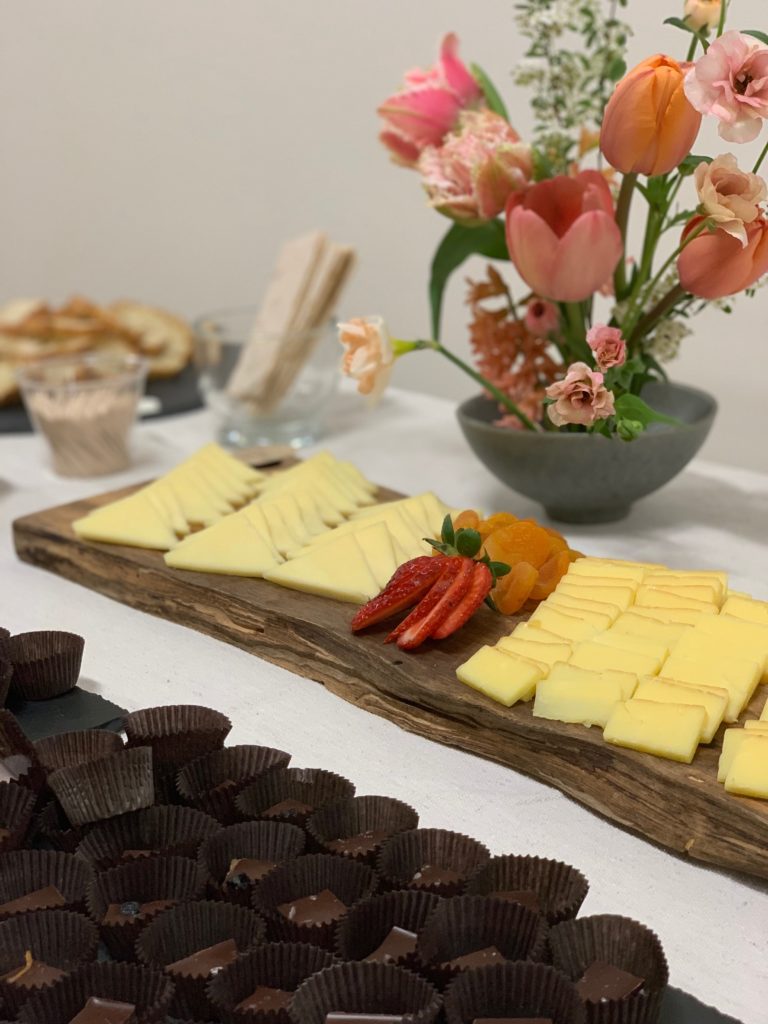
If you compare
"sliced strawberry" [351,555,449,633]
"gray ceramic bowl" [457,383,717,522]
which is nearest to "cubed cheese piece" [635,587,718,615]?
"sliced strawberry" [351,555,449,633]

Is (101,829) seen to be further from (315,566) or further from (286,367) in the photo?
(286,367)

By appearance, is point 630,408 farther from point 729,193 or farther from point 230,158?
point 230,158

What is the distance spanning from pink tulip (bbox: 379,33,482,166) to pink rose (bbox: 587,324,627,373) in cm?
49

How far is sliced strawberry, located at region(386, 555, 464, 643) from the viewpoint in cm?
135

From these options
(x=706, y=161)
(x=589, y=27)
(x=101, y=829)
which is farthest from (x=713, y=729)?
(x=589, y=27)

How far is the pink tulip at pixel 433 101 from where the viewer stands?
1733 mm

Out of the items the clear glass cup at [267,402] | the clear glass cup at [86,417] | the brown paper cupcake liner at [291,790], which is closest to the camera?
the brown paper cupcake liner at [291,790]

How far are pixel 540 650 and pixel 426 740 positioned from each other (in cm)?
15

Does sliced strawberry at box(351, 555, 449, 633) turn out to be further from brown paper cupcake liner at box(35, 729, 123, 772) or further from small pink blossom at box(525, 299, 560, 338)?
small pink blossom at box(525, 299, 560, 338)

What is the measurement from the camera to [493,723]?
121 centimetres

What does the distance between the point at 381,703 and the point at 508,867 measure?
0.40m

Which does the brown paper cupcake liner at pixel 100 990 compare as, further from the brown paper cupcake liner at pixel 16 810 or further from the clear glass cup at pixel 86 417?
the clear glass cup at pixel 86 417

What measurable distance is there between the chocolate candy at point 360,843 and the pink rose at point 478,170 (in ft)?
2.95

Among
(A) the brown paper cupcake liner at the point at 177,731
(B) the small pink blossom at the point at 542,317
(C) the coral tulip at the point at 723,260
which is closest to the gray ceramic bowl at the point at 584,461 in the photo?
(B) the small pink blossom at the point at 542,317
